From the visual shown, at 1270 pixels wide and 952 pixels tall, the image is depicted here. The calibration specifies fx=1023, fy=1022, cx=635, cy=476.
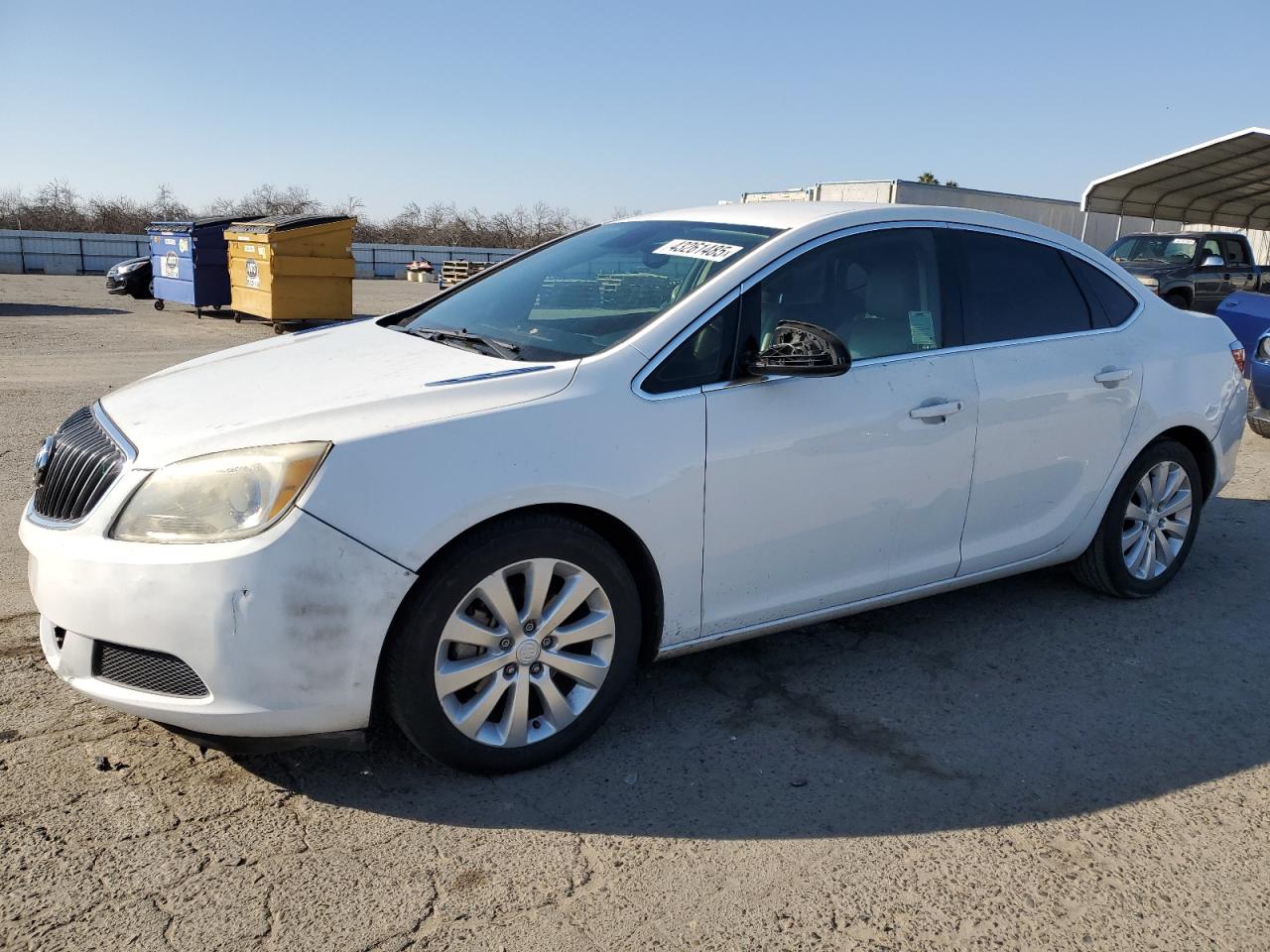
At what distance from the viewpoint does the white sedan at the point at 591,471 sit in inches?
103

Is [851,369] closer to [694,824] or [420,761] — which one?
[694,824]

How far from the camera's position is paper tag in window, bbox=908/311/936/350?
373 cm

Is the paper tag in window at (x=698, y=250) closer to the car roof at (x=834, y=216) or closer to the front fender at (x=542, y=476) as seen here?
the car roof at (x=834, y=216)

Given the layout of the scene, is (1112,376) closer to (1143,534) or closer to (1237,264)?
(1143,534)

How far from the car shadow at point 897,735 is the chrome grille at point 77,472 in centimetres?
89

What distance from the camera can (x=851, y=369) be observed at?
350 cm

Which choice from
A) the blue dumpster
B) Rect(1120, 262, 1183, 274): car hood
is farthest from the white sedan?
the blue dumpster

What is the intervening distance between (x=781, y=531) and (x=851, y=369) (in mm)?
628

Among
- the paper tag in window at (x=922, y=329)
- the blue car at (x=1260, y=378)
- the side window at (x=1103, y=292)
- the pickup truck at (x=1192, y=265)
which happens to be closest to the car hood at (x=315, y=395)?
the paper tag in window at (x=922, y=329)

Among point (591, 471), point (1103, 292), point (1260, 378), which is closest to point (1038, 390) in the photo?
point (1103, 292)

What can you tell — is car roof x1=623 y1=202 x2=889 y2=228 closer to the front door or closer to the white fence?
the front door

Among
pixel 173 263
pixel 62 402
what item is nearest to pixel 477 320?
pixel 62 402

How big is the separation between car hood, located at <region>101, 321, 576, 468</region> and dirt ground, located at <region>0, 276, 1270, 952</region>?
0.99m

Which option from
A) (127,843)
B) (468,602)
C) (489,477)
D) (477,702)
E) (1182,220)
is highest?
(1182,220)
